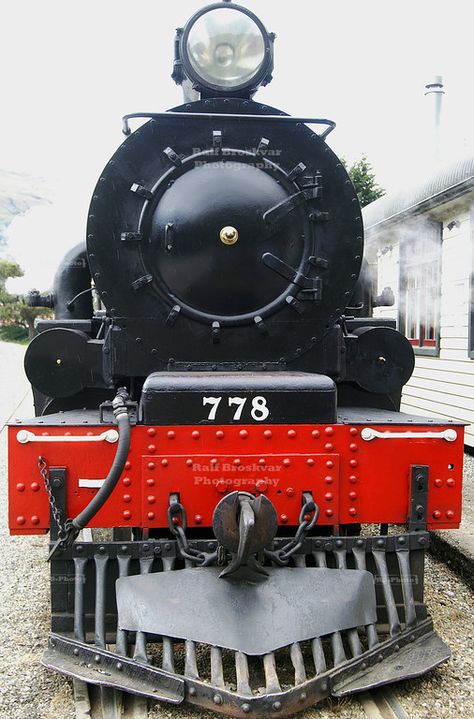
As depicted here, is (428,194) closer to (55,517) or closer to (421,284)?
(421,284)

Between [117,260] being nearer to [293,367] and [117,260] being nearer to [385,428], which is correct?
[293,367]

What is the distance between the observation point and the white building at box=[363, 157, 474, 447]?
20.0 ft

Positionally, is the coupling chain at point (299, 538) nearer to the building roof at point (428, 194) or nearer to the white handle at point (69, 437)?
the white handle at point (69, 437)

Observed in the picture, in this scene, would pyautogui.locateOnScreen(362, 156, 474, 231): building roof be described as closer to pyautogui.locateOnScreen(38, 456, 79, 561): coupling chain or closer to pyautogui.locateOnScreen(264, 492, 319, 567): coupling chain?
pyautogui.locateOnScreen(264, 492, 319, 567): coupling chain

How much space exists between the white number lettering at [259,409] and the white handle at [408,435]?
0.41 meters

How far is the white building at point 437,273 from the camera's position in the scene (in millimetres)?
6105

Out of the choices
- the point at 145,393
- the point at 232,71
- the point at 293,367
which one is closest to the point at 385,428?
the point at 293,367

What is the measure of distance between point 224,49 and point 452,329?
4.55 meters

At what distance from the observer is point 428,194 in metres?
6.18

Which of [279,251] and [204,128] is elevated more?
[204,128]

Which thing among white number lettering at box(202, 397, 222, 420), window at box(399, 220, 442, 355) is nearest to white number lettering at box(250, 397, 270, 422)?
white number lettering at box(202, 397, 222, 420)

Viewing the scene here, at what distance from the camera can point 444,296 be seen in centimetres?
694

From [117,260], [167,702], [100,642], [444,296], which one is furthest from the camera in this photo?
[444,296]

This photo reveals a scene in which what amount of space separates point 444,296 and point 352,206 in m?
4.17
